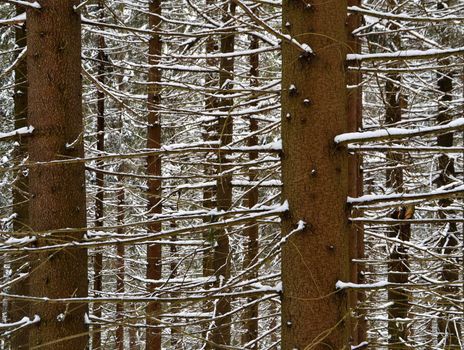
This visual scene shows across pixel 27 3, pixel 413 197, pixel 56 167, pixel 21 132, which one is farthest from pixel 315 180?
pixel 27 3

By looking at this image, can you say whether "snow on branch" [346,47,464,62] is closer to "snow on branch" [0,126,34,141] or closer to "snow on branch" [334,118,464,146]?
"snow on branch" [334,118,464,146]

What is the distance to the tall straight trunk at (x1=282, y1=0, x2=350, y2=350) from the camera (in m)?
3.41

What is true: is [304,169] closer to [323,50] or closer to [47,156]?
[323,50]

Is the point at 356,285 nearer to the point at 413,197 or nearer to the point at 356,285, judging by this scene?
the point at 356,285

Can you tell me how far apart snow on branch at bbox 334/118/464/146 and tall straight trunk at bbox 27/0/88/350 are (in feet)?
8.35

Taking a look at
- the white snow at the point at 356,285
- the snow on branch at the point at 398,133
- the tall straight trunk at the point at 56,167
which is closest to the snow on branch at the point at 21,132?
the tall straight trunk at the point at 56,167

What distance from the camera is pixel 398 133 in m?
3.04

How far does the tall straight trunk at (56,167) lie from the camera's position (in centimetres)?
489

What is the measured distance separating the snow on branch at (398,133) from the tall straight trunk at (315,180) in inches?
Answer: 5.7

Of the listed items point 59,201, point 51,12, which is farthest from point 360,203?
point 51,12

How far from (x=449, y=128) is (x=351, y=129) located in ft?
13.2

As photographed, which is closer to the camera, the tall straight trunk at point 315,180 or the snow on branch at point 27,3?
the tall straight trunk at point 315,180

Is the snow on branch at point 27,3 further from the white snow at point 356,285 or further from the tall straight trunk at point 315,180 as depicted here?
the white snow at point 356,285

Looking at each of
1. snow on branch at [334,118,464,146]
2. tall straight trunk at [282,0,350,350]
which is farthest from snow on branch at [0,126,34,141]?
snow on branch at [334,118,464,146]
